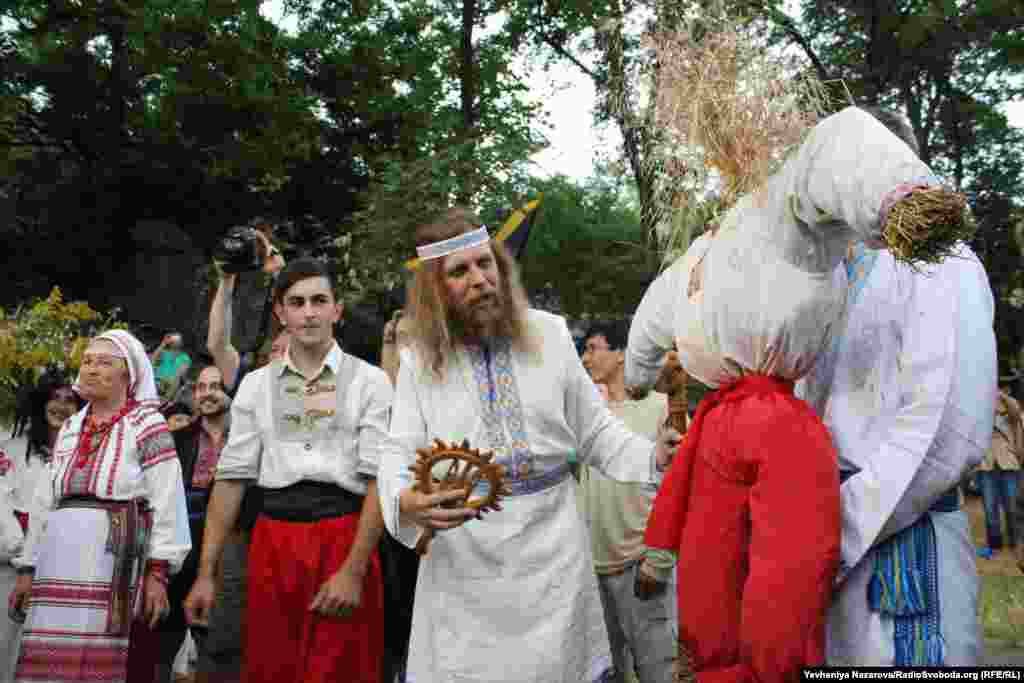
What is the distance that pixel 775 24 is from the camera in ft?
9.67

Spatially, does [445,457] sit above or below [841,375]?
below

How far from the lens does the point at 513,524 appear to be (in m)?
2.96

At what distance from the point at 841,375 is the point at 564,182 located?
12481mm

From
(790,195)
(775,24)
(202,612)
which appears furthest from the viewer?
(202,612)

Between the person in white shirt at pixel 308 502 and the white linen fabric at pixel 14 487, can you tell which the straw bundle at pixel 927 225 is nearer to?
the person in white shirt at pixel 308 502

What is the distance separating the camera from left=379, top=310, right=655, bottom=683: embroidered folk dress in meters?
2.90

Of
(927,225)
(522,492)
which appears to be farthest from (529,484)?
(927,225)

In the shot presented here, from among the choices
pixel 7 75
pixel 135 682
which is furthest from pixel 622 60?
pixel 7 75

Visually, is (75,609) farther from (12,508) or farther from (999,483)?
(999,483)

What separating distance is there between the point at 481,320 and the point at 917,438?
148 cm

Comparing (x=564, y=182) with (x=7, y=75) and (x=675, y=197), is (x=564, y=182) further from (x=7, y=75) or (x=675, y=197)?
(x=675, y=197)

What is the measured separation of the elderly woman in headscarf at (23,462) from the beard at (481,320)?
2629mm

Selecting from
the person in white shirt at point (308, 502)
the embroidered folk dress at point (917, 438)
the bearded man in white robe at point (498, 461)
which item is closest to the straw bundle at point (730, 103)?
the embroidered folk dress at point (917, 438)

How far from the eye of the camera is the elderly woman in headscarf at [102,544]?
4.10m
